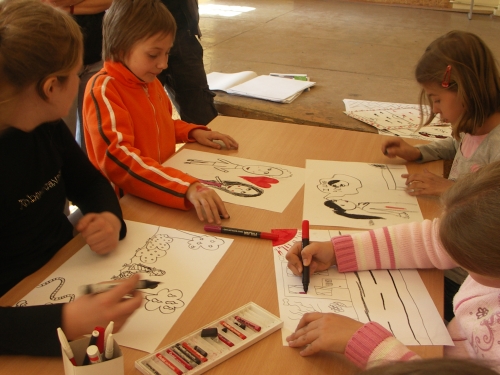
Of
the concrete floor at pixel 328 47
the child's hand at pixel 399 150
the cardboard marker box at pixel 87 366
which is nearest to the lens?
the cardboard marker box at pixel 87 366

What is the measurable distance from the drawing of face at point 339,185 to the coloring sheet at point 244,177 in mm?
63

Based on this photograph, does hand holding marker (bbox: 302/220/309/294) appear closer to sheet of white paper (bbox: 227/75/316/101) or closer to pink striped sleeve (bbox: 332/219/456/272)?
pink striped sleeve (bbox: 332/219/456/272)

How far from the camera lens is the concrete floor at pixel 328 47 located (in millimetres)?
2299

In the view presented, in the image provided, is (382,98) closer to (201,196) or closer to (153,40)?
(153,40)

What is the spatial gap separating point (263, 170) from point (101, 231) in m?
0.58

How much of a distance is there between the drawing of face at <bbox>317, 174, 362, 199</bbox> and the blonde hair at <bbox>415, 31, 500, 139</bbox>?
1.14 feet

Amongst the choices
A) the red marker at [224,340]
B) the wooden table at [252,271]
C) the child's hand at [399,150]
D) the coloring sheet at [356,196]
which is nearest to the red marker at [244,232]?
the wooden table at [252,271]

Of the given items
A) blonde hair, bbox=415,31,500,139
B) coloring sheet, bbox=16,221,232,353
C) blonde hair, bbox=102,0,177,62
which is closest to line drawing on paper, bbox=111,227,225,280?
coloring sheet, bbox=16,221,232,353

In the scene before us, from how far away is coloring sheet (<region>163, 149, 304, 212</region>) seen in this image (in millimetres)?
1337

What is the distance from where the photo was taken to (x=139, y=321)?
0.89 m

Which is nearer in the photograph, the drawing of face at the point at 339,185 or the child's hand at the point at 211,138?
the drawing of face at the point at 339,185

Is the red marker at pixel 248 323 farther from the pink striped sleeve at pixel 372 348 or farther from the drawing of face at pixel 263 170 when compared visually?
the drawing of face at pixel 263 170

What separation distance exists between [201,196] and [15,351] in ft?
1.81

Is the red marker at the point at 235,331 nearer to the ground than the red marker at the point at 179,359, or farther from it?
nearer to the ground
